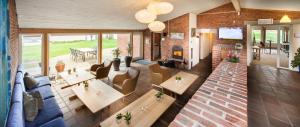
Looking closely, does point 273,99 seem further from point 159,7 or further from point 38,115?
point 38,115

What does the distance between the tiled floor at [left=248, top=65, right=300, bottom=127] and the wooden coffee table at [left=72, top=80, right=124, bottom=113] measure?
118 inches

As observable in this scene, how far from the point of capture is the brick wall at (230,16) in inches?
265

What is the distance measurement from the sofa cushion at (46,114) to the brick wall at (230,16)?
25.7 ft

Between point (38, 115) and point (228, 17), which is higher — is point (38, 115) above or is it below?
below

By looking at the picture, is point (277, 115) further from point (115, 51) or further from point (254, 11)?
point (115, 51)

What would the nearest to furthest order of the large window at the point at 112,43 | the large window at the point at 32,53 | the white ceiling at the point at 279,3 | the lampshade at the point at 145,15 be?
the lampshade at the point at 145,15 < the white ceiling at the point at 279,3 < the large window at the point at 32,53 < the large window at the point at 112,43

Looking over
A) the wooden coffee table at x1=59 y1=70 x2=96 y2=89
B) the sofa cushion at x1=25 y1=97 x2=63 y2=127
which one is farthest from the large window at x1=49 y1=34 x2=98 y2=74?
the sofa cushion at x1=25 y1=97 x2=63 y2=127

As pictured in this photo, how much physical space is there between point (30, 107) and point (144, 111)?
2071 mm

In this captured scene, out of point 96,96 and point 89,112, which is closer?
point 96,96

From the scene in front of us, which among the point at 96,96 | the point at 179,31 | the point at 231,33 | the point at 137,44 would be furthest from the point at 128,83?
the point at 137,44

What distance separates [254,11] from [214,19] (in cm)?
174

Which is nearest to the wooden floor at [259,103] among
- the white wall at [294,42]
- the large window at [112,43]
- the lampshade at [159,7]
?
the white wall at [294,42]

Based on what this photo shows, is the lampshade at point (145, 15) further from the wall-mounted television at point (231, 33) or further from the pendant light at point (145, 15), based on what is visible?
the wall-mounted television at point (231, 33)

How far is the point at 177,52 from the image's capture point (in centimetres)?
890
